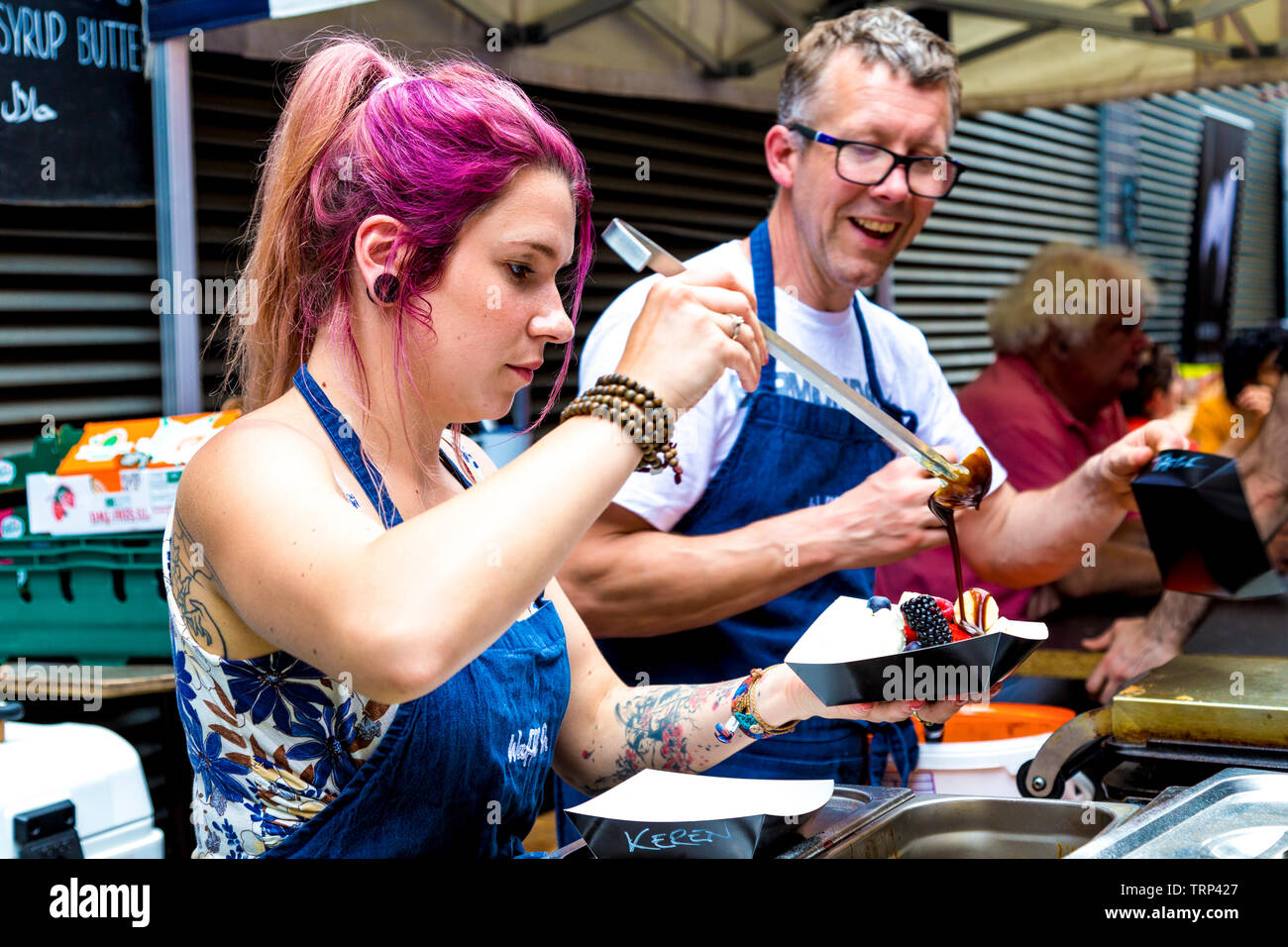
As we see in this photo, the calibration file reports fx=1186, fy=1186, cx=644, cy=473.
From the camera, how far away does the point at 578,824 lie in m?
1.34

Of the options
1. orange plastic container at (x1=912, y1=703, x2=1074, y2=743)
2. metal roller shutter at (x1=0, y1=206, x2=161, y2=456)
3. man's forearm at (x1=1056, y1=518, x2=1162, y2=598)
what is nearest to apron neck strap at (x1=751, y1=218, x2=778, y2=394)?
orange plastic container at (x1=912, y1=703, x2=1074, y2=743)

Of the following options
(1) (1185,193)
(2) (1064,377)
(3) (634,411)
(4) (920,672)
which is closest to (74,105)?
(3) (634,411)

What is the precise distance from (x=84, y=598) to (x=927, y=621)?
2081mm

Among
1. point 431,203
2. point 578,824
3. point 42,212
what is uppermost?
point 42,212

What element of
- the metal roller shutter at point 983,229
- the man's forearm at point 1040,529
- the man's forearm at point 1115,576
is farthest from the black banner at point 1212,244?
the man's forearm at point 1040,529

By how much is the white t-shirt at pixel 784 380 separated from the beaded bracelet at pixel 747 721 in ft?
1.48

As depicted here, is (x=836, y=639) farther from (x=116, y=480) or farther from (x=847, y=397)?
(x=116, y=480)

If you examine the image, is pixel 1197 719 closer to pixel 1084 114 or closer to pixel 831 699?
pixel 831 699

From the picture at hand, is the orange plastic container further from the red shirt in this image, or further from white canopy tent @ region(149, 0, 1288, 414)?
white canopy tent @ region(149, 0, 1288, 414)

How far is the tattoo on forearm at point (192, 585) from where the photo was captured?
4.21ft

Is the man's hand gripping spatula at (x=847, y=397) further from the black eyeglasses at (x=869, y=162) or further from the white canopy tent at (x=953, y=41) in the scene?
the white canopy tent at (x=953, y=41)

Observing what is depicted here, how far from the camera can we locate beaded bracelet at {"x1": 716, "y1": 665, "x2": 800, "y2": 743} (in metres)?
1.58
